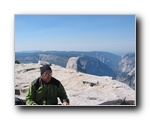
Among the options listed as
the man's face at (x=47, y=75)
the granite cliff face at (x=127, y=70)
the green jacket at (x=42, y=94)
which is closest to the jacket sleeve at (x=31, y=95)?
the green jacket at (x=42, y=94)

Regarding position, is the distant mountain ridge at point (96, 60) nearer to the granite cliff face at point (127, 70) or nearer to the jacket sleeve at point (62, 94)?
the granite cliff face at point (127, 70)

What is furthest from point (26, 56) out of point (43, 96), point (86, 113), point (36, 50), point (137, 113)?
point (137, 113)

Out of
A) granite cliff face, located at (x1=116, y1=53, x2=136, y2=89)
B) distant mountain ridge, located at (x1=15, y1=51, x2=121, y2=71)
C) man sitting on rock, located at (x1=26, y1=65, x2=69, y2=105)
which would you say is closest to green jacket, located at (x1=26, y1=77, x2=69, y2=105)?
man sitting on rock, located at (x1=26, y1=65, x2=69, y2=105)

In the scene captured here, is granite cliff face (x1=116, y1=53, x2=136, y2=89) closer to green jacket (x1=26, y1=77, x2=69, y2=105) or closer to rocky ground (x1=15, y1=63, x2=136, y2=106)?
rocky ground (x1=15, y1=63, x2=136, y2=106)

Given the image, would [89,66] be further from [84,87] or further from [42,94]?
[42,94]

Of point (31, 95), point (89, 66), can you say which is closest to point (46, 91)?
point (31, 95)

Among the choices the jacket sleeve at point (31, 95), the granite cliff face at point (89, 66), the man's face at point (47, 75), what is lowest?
the jacket sleeve at point (31, 95)
